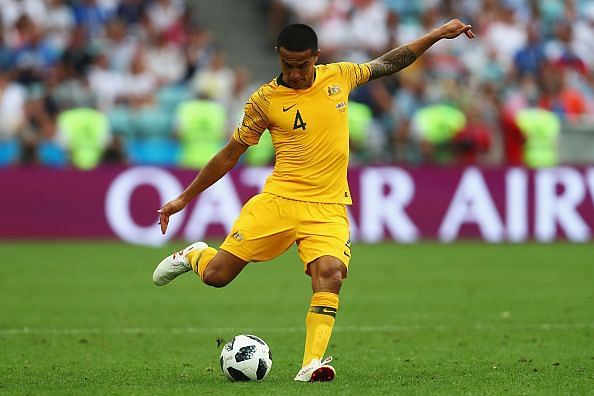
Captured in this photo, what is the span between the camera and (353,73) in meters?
8.84

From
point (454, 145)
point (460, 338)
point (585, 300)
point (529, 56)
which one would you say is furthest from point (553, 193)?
point (460, 338)

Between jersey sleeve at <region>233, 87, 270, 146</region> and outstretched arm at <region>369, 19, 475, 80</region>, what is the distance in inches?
32.4

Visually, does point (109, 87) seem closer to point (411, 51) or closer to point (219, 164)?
point (219, 164)

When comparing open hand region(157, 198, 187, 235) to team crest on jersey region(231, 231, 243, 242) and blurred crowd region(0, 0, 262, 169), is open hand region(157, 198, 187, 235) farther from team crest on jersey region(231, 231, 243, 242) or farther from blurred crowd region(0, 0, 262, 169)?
blurred crowd region(0, 0, 262, 169)

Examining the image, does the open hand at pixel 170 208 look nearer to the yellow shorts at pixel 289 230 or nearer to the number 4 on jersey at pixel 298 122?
the yellow shorts at pixel 289 230

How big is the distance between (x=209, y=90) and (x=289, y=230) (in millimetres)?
14319

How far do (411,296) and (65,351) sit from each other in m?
5.29

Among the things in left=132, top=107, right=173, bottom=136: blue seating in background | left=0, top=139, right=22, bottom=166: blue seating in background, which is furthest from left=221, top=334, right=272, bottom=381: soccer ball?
left=132, top=107, right=173, bottom=136: blue seating in background

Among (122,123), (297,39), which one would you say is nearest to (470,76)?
(122,123)

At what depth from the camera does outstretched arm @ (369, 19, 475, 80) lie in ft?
29.1

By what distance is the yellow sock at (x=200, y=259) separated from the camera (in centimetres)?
913

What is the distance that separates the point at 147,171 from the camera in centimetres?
2050

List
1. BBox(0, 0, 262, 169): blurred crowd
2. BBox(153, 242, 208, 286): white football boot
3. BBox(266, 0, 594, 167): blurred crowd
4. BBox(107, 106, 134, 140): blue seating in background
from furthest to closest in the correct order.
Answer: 1. BBox(266, 0, 594, 167): blurred crowd
2. BBox(107, 106, 134, 140): blue seating in background
3. BBox(0, 0, 262, 169): blurred crowd
4. BBox(153, 242, 208, 286): white football boot

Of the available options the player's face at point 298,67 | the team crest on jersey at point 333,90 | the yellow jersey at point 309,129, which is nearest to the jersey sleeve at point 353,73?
the yellow jersey at point 309,129
